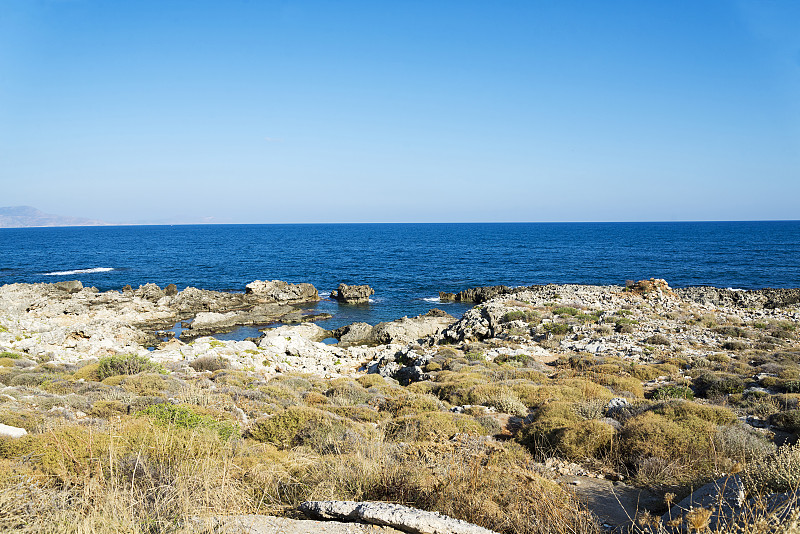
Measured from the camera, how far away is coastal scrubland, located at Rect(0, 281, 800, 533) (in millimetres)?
4504

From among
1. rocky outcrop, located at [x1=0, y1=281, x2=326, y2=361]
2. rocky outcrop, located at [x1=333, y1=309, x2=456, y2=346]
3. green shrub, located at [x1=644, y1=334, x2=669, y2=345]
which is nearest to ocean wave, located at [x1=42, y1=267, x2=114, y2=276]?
rocky outcrop, located at [x1=0, y1=281, x2=326, y2=361]

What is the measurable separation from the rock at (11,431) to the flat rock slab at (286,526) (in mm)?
5526

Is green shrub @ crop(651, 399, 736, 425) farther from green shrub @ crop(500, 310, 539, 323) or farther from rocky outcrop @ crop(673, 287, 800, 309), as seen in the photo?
rocky outcrop @ crop(673, 287, 800, 309)

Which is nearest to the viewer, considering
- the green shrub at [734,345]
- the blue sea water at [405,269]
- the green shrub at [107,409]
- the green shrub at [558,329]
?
the green shrub at [107,409]

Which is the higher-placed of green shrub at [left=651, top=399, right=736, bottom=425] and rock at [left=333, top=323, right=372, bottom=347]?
green shrub at [left=651, top=399, right=736, bottom=425]

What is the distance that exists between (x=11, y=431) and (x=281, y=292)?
3825 cm

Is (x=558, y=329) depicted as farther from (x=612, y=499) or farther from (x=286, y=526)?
(x=286, y=526)

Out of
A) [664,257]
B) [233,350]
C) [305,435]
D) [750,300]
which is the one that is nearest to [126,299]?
[233,350]

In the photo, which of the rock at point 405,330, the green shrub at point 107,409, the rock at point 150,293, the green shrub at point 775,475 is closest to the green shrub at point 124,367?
the green shrub at point 107,409

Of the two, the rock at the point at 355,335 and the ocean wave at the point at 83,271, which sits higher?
the ocean wave at the point at 83,271

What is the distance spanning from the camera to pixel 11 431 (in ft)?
23.9

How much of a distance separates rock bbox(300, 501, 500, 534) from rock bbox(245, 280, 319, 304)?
40863 mm

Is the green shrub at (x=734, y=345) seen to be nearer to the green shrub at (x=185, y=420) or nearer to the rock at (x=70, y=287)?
the green shrub at (x=185, y=420)

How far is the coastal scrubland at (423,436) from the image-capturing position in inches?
177
